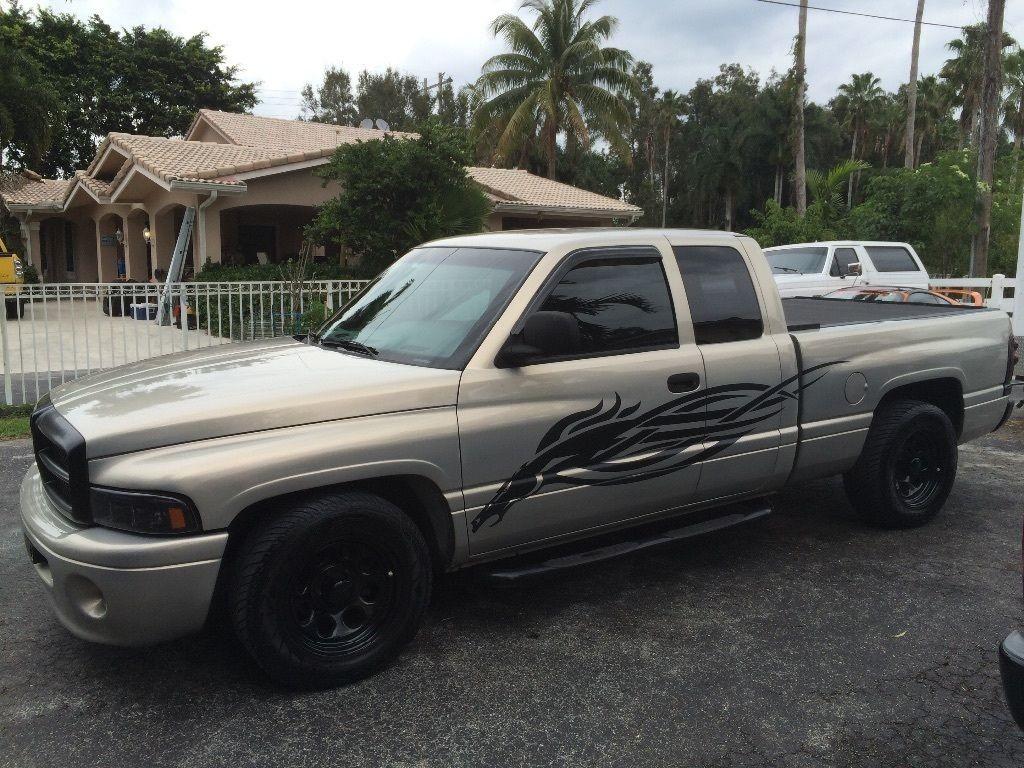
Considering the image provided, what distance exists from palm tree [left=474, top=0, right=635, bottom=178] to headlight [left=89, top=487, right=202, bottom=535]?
28114 mm

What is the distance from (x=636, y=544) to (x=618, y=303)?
1164 millimetres

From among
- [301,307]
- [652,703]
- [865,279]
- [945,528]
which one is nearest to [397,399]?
[652,703]

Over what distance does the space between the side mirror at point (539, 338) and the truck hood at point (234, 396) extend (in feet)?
0.84

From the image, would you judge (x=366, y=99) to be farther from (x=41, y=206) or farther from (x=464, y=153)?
(x=464, y=153)

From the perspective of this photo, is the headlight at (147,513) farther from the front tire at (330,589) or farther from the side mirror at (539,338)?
the side mirror at (539,338)

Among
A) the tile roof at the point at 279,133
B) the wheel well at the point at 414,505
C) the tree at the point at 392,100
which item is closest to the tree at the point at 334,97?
the tree at the point at 392,100

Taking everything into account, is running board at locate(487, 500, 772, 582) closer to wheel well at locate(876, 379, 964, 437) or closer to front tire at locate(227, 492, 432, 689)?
front tire at locate(227, 492, 432, 689)

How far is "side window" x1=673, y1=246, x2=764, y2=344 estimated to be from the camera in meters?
4.25

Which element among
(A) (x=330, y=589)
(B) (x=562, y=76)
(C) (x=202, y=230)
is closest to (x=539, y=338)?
(A) (x=330, y=589)

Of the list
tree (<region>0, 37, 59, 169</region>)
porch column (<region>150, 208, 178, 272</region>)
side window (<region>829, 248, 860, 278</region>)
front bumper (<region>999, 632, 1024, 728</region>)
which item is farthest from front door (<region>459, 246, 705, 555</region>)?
porch column (<region>150, 208, 178, 272</region>)

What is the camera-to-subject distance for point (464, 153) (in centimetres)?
1391

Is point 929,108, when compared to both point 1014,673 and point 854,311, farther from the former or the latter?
point 1014,673

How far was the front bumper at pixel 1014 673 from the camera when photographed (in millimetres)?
2283

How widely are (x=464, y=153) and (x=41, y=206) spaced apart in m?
20.0
